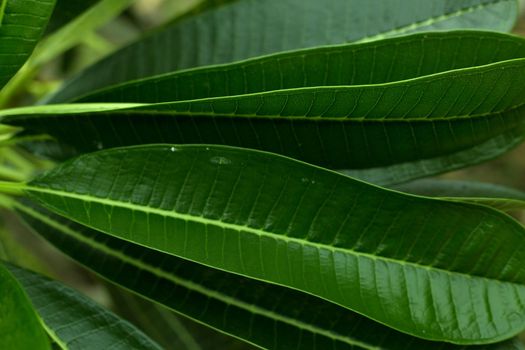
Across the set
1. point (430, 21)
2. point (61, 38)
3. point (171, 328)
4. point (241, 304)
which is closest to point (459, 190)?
point (430, 21)

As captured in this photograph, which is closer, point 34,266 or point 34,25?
point 34,25

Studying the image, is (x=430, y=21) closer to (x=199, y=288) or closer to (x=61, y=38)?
(x=199, y=288)

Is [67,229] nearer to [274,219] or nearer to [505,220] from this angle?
[274,219]

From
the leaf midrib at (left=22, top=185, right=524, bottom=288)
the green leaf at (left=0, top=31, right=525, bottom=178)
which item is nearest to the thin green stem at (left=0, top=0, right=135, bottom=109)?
the green leaf at (left=0, top=31, right=525, bottom=178)

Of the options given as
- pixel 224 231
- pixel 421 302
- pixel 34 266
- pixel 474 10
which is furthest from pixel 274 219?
pixel 34 266

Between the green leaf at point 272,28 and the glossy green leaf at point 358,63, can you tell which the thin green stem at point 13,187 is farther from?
the green leaf at point 272,28

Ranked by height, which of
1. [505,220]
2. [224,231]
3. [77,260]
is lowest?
[77,260]

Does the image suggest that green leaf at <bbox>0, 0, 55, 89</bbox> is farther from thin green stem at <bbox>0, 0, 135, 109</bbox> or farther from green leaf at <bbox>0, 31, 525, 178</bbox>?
thin green stem at <bbox>0, 0, 135, 109</bbox>
